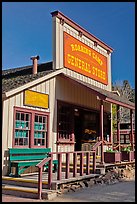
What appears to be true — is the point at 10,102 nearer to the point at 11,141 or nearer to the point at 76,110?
the point at 11,141

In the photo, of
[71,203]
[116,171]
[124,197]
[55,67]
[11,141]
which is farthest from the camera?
[55,67]

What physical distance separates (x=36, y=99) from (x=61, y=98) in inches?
68.5

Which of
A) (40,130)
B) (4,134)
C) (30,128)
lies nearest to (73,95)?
(40,130)

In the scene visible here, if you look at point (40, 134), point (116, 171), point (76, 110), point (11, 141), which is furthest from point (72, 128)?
point (11, 141)

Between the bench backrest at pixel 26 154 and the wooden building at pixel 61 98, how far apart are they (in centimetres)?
21

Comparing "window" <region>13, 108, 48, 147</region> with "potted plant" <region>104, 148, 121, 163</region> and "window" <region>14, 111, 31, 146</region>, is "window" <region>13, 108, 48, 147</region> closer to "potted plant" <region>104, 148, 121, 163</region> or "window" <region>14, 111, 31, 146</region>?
"window" <region>14, 111, 31, 146</region>

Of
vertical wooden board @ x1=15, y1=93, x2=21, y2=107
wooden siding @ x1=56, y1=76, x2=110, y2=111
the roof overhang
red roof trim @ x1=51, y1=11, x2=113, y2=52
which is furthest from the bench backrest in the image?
red roof trim @ x1=51, y1=11, x2=113, y2=52

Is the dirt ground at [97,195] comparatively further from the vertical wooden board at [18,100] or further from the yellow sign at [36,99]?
the yellow sign at [36,99]

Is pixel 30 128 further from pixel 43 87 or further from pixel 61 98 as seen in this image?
pixel 61 98

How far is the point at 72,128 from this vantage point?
13570 mm

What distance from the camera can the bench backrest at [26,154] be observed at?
10125mm

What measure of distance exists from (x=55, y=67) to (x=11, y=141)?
4160 mm

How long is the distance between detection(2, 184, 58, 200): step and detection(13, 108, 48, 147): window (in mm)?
2398

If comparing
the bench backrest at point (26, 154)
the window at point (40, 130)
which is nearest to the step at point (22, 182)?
the bench backrest at point (26, 154)
